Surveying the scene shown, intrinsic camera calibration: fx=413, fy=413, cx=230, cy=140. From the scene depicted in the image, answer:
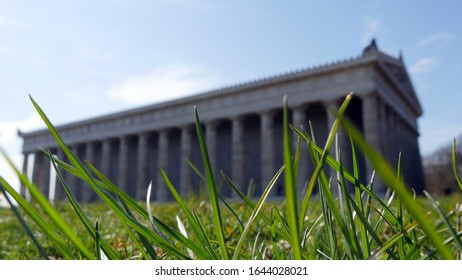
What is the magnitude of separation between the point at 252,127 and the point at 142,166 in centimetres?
1018

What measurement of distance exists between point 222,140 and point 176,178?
5.67 metres

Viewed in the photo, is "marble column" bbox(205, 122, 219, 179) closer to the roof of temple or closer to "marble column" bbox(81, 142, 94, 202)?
the roof of temple

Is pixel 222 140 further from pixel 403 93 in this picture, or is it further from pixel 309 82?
pixel 403 93

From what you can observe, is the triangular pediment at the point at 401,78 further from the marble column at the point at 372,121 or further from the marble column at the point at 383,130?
the marble column at the point at 372,121

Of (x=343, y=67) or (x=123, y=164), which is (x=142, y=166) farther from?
(x=343, y=67)

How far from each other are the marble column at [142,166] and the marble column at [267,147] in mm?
11082

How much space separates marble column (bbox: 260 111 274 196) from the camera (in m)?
28.9

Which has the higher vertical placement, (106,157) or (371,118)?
(106,157)

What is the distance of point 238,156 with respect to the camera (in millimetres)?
30000

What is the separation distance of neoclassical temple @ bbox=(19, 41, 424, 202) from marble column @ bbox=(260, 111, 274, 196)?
7cm

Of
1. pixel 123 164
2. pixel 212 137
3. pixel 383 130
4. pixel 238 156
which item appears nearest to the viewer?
pixel 383 130

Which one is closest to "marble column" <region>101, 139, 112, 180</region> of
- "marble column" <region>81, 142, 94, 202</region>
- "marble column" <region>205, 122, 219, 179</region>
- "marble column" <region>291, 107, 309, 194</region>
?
"marble column" <region>81, 142, 94, 202</region>

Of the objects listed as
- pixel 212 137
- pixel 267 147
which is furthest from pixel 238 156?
pixel 212 137
